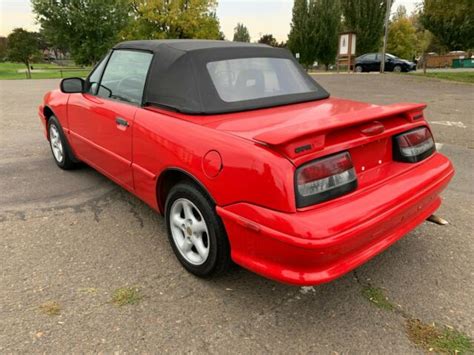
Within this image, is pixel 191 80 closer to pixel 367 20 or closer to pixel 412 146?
pixel 412 146

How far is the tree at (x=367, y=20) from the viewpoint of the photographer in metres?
41.7

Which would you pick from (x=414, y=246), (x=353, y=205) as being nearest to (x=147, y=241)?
(x=353, y=205)

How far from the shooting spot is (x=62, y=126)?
4.63m

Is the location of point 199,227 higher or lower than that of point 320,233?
lower

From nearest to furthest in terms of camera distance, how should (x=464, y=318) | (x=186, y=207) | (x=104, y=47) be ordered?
(x=464, y=318), (x=186, y=207), (x=104, y=47)

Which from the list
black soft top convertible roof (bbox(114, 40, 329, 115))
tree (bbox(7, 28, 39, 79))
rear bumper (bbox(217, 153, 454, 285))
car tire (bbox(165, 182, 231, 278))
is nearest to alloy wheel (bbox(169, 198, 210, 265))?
car tire (bbox(165, 182, 231, 278))

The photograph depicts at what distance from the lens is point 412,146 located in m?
2.74

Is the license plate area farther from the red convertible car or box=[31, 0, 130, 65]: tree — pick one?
box=[31, 0, 130, 65]: tree

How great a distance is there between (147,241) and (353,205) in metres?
1.78

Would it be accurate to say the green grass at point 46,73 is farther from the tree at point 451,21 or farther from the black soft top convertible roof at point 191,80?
the black soft top convertible roof at point 191,80

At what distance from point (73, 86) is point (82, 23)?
95.1 ft

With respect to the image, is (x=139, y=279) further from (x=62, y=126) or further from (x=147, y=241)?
(x=62, y=126)

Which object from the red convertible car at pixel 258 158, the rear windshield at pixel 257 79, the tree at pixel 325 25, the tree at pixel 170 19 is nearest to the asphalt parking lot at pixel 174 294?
the red convertible car at pixel 258 158

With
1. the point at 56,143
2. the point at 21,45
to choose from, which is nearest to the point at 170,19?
the point at 21,45
